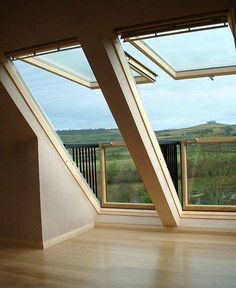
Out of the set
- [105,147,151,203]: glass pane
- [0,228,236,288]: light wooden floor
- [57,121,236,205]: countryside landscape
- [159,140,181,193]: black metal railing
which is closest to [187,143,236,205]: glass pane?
[57,121,236,205]: countryside landscape

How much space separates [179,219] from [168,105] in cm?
150

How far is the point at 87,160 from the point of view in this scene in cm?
432

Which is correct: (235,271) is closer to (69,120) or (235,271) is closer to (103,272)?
(103,272)

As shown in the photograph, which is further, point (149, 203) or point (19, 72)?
point (149, 203)

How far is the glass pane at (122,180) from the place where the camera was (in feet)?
13.4

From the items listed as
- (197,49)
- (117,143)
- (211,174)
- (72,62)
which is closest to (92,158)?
(117,143)

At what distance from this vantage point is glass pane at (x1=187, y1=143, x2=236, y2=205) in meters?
3.74

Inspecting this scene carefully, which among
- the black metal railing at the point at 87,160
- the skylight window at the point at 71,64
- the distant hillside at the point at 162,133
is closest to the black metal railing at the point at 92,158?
the black metal railing at the point at 87,160

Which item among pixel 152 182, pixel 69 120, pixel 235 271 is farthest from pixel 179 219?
pixel 69 120

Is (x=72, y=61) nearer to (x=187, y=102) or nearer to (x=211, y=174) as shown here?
(x=187, y=102)

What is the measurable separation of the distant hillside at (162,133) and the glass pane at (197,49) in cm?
80

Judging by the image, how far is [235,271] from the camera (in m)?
2.73

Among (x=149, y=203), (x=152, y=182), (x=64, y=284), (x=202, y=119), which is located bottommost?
(x=64, y=284)

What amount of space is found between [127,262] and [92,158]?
165cm
